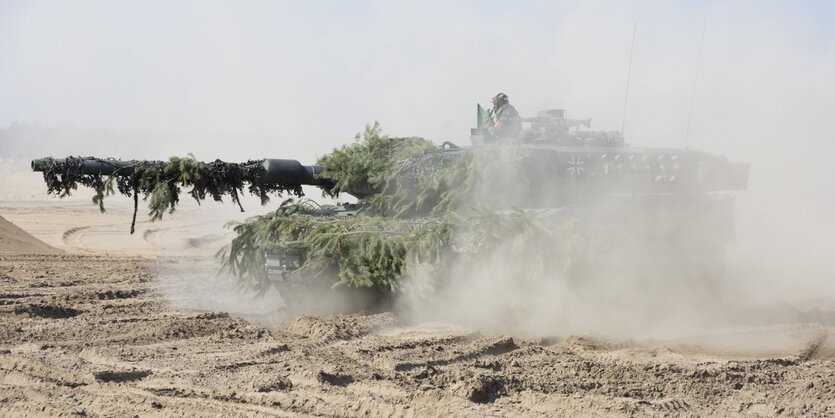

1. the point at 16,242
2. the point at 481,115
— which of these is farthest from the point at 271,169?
the point at 16,242

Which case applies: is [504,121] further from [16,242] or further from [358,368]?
[16,242]

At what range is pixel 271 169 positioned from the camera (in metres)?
10.4

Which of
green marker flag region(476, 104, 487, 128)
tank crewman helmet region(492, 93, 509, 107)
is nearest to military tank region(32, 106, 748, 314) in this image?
tank crewman helmet region(492, 93, 509, 107)

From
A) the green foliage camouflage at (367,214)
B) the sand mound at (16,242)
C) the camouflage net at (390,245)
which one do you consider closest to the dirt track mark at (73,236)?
the sand mound at (16,242)

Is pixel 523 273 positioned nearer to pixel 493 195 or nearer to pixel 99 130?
pixel 493 195

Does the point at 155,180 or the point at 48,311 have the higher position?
the point at 155,180

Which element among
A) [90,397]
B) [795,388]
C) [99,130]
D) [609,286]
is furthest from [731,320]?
[99,130]

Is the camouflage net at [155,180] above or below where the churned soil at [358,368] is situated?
above

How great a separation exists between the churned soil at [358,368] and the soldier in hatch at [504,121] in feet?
11.0

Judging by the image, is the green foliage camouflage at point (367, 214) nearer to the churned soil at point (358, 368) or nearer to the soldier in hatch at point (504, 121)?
the churned soil at point (358, 368)

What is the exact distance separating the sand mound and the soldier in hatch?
296 inches

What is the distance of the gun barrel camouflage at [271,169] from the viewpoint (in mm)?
9758

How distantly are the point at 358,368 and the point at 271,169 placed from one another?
4011 mm

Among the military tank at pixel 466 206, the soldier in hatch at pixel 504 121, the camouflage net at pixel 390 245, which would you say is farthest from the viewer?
the soldier in hatch at pixel 504 121
